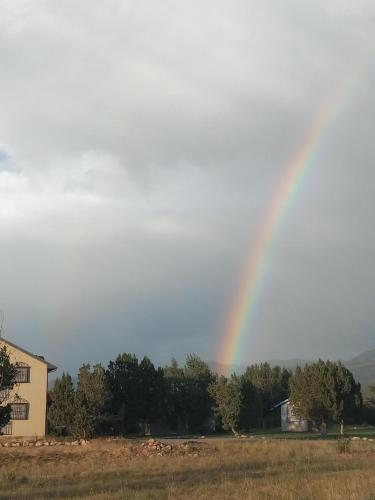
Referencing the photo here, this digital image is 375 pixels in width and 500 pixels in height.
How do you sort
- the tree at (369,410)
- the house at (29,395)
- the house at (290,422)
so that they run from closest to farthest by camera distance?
the house at (29,395)
the house at (290,422)
the tree at (369,410)

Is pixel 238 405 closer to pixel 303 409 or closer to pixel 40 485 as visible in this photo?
pixel 303 409

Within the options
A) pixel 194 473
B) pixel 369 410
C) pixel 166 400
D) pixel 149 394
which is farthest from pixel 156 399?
pixel 369 410

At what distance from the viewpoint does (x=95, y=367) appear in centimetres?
5150

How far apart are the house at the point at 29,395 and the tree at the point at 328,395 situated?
2612 cm

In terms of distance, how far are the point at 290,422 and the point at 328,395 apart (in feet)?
78.8

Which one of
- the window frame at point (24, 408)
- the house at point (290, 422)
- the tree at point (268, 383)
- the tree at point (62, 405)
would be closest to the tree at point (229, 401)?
the tree at point (62, 405)

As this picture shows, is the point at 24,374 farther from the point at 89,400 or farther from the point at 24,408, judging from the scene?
Answer: the point at 89,400

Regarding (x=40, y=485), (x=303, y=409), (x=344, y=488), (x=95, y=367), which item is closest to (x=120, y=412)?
(x=95, y=367)

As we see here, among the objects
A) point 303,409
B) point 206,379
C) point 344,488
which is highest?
point 206,379

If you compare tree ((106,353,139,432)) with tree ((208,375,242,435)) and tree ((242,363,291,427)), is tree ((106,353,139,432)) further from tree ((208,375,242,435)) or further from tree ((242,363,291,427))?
tree ((242,363,291,427))

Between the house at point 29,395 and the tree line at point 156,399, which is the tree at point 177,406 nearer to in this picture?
the tree line at point 156,399

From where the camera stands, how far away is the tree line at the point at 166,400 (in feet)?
164

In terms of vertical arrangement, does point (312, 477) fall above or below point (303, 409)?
below

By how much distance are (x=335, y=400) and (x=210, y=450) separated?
2818 centimetres
